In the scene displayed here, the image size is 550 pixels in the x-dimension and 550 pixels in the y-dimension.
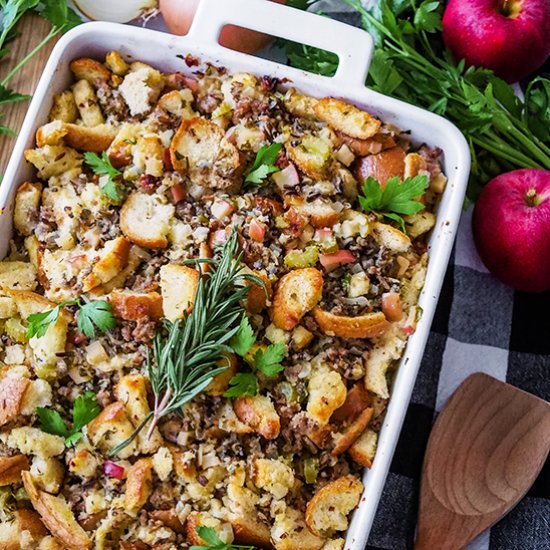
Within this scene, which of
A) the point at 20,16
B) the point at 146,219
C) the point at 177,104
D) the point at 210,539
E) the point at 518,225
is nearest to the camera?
the point at 210,539

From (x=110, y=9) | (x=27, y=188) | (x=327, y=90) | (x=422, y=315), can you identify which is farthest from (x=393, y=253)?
(x=110, y=9)

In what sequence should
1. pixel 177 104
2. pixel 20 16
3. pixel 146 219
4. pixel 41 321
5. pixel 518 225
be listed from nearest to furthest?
1. pixel 41 321
2. pixel 146 219
3. pixel 177 104
4. pixel 518 225
5. pixel 20 16

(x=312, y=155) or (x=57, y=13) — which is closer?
(x=312, y=155)

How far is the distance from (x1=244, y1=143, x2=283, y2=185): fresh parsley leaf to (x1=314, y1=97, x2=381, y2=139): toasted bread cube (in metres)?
0.14

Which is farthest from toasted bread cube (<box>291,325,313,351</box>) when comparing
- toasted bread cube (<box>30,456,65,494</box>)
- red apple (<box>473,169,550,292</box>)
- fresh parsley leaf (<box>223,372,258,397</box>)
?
red apple (<box>473,169,550,292</box>)

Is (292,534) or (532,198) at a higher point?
(532,198)

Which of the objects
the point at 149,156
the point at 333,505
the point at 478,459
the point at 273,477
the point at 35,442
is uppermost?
the point at 149,156

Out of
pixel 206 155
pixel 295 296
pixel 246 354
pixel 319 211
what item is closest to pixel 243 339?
pixel 246 354

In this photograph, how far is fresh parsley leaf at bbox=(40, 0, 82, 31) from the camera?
93.4 inches

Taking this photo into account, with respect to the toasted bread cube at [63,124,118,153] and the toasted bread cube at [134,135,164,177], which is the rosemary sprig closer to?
the toasted bread cube at [134,135,164,177]

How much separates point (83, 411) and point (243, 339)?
0.38 metres

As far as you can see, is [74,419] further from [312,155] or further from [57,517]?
[312,155]

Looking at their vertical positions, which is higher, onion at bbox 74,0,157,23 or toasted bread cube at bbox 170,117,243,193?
onion at bbox 74,0,157,23

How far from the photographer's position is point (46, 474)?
1884 mm
